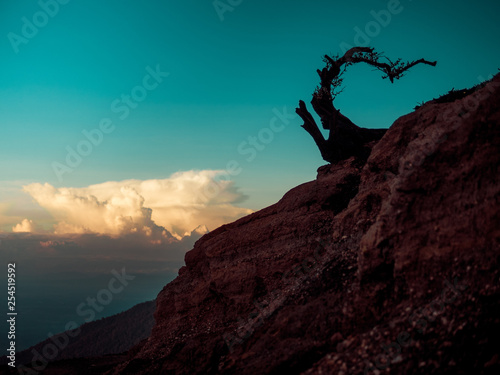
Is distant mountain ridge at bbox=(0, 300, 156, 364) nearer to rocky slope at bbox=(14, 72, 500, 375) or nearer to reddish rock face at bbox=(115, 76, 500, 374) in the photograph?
reddish rock face at bbox=(115, 76, 500, 374)

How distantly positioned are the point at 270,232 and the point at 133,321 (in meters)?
79.6

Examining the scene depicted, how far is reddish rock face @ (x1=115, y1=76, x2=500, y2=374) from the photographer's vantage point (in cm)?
809

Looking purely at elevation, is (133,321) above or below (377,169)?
above

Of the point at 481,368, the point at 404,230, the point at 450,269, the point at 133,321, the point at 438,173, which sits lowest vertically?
the point at 481,368

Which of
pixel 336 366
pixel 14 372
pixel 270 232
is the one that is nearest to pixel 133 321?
pixel 14 372

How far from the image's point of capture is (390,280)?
10055mm

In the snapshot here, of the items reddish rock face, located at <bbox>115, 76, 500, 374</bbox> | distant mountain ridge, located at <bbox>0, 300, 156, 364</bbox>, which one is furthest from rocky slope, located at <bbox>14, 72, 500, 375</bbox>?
distant mountain ridge, located at <bbox>0, 300, 156, 364</bbox>

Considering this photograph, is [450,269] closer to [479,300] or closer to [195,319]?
[479,300]

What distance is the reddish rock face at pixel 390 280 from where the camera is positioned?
26.6ft

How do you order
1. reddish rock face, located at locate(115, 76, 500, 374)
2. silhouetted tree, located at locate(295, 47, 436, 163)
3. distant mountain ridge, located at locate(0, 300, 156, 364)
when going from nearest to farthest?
reddish rock face, located at locate(115, 76, 500, 374)
silhouetted tree, located at locate(295, 47, 436, 163)
distant mountain ridge, located at locate(0, 300, 156, 364)

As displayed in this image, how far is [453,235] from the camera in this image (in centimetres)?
945

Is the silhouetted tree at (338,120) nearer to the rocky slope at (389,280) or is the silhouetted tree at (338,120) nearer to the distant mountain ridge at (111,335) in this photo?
the rocky slope at (389,280)

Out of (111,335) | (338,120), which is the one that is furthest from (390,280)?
(111,335)

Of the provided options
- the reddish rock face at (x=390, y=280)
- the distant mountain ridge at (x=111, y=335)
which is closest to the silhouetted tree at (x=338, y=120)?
the reddish rock face at (x=390, y=280)
